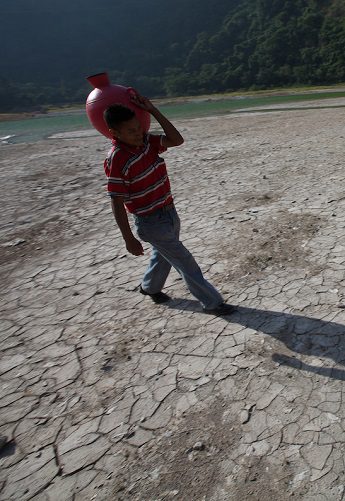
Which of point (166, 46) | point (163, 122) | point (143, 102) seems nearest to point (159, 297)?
point (163, 122)

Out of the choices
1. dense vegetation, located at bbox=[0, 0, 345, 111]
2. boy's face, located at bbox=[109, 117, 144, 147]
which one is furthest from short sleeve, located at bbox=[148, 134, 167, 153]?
dense vegetation, located at bbox=[0, 0, 345, 111]

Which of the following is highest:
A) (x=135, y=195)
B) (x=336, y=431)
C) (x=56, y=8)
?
(x=56, y=8)

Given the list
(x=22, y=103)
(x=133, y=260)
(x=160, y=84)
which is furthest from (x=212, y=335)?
(x=160, y=84)

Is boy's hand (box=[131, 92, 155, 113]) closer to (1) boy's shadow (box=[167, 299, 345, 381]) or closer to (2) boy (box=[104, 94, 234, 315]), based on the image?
(2) boy (box=[104, 94, 234, 315])

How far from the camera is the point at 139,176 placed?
2.69 metres

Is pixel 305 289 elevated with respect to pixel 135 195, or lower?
lower

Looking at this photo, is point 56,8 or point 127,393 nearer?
point 127,393

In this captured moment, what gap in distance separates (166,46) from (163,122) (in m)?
122

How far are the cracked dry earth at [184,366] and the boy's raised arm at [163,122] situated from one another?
4.64 feet

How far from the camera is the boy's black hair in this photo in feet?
8.08

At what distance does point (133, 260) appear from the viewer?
14.6 ft

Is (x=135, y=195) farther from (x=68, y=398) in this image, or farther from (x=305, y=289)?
(x=305, y=289)

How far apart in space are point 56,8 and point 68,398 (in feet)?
512

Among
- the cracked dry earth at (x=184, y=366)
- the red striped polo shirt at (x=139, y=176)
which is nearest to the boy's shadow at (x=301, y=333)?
the cracked dry earth at (x=184, y=366)
